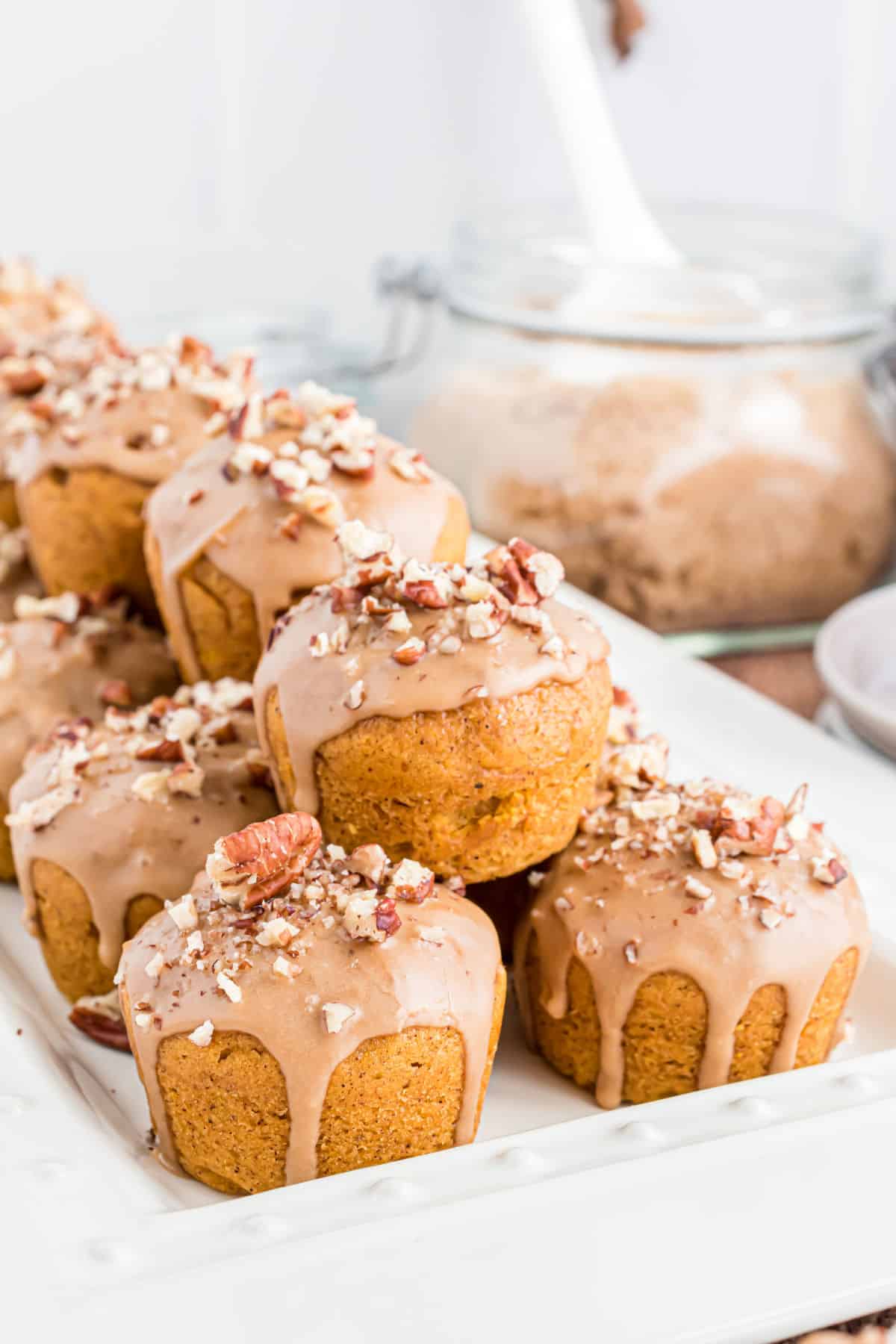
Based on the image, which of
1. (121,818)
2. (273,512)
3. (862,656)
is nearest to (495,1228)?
(121,818)

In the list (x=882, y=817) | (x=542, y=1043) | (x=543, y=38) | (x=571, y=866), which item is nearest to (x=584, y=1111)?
(x=542, y=1043)

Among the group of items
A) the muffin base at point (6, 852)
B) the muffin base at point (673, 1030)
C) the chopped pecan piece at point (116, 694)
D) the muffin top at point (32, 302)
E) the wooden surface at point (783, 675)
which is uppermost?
the muffin top at point (32, 302)

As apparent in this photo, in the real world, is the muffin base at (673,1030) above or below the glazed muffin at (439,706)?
below

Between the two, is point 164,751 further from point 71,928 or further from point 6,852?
point 6,852

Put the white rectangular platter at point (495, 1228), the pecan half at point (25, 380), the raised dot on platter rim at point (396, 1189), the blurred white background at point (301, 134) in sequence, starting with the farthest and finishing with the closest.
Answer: the blurred white background at point (301, 134) < the pecan half at point (25, 380) < the raised dot on platter rim at point (396, 1189) < the white rectangular platter at point (495, 1228)

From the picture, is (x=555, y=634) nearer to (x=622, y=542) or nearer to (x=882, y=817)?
(x=882, y=817)

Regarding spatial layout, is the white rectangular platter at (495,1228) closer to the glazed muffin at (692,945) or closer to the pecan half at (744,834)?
the glazed muffin at (692,945)

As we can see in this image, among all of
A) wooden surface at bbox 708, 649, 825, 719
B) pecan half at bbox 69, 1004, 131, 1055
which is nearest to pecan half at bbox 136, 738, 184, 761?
pecan half at bbox 69, 1004, 131, 1055

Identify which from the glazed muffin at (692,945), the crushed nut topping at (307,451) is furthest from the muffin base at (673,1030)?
the crushed nut topping at (307,451)
